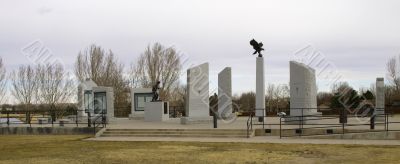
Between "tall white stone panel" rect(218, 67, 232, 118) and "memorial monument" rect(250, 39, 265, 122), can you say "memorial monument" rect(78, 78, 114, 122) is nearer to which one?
"tall white stone panel" rect(218, 67, 232, 118)

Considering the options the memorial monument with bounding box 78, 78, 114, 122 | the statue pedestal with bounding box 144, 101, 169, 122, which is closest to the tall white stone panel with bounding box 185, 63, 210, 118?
the statue pedestal with bounding box 144, 101, 169, 122

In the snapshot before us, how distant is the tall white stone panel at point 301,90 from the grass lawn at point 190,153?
26.1 ft

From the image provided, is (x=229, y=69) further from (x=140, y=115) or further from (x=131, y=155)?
(x=131, y=155)

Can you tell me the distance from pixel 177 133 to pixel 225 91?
9.69 meters

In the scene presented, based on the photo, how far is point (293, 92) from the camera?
995 inches

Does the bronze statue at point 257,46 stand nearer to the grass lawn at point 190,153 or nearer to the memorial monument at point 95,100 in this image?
the memorial monument at point 95,100

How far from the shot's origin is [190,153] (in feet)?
50.1

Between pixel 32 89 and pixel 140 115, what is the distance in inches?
774

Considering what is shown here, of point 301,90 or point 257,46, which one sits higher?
point 257,46

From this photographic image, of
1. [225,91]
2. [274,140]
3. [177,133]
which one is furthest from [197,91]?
[274,140]

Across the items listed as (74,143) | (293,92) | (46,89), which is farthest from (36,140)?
(46,89)

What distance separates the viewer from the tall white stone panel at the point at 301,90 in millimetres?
24828

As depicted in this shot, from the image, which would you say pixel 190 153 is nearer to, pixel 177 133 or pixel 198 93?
pixel 177 133

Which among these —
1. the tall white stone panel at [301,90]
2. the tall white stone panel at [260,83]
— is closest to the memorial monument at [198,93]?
the tall white stone panel at [260,83]
